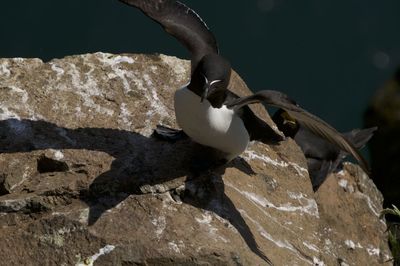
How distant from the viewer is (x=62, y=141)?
8.24m

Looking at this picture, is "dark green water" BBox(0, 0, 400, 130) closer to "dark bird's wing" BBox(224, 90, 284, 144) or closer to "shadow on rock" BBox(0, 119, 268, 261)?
"dark bird's wing" BBox(224, 90, 284, 144)

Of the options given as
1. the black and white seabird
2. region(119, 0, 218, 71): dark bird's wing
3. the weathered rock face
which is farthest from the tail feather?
region(119, 0, 218, 71): dark bird's wing

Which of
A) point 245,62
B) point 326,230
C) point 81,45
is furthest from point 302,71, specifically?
point 326,230

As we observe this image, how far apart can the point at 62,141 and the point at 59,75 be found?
855 millimetres

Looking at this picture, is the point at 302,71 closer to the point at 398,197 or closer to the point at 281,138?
the point at 398,197

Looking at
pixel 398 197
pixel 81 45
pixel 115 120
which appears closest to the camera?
pixel 115 120

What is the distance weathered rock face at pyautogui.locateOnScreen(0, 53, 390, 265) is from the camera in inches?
285

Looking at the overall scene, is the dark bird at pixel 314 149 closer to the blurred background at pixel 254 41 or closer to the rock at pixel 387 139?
the rock at pixel 387 139

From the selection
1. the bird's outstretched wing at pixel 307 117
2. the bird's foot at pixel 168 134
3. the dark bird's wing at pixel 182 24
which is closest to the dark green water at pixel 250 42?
the dark bird's wing at pixel 182 24

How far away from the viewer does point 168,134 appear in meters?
8.33

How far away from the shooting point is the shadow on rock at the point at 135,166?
25.2ft

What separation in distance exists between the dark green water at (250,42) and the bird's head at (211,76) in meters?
7.95

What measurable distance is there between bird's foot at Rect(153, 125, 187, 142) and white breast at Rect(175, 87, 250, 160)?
0.28m

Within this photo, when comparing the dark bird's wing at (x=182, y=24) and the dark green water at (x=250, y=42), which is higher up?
the dark bird's wing at (x=182, y=24)
